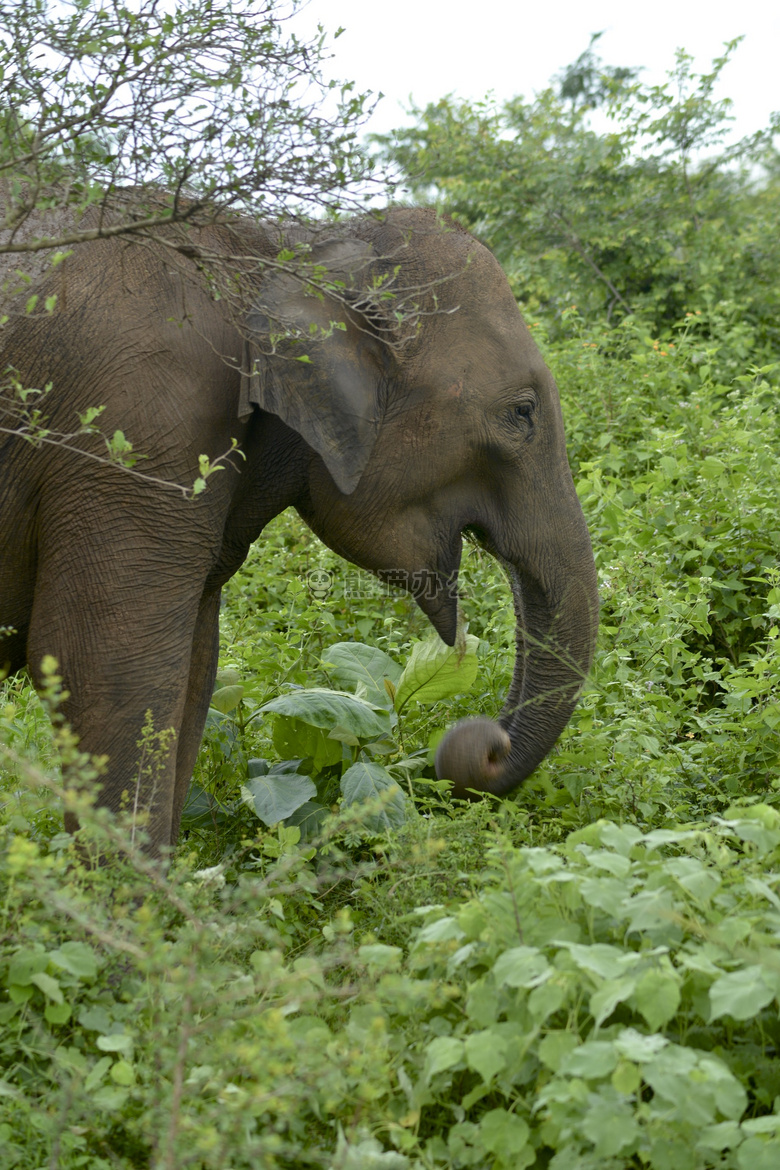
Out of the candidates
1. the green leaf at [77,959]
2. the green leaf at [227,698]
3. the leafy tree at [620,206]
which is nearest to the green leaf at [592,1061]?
the green leaf at [77,959]

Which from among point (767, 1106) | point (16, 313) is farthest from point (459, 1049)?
point (16, 313)

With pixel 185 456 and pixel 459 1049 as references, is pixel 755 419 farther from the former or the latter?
pixel 459 1049

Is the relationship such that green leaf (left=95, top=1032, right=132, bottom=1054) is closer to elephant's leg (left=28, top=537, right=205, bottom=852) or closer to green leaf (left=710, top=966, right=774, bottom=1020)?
elephant's leg (left=28, top=537, right=205, bottom=852)

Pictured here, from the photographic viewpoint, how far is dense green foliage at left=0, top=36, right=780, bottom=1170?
6.18ft

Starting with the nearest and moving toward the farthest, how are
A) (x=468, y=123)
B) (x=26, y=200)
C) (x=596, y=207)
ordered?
(x=26, y=200) → (x=596, y=207) → (x=468, y=123)

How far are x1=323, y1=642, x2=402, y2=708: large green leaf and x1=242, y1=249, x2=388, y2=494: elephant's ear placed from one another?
1478mm

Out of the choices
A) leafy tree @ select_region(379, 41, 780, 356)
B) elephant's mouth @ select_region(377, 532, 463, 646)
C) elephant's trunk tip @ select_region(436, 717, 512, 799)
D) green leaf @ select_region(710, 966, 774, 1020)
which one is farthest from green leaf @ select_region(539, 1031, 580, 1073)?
leafy tree @ select_region(379, 41, 780, 356)

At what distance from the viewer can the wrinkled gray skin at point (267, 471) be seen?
284 cm

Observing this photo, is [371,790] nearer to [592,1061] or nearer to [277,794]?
[277,794]

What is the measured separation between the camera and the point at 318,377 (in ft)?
9.75

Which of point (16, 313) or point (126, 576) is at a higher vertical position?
point (16, 313)

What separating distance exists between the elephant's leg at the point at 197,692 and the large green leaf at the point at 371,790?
0.53m

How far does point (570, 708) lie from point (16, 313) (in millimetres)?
1981

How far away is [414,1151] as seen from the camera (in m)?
2.16
